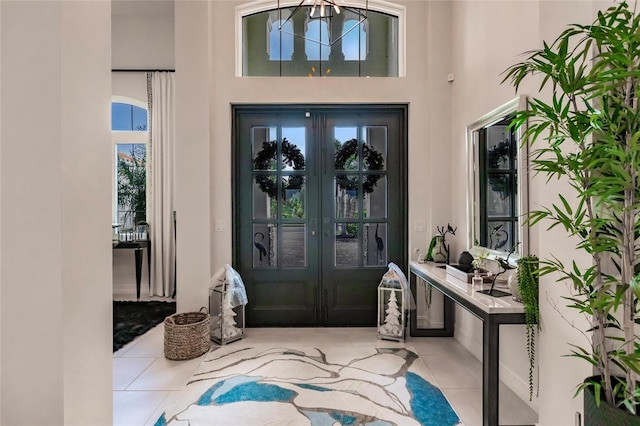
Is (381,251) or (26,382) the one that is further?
(381,251)

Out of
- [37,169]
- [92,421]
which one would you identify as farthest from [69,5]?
[92,421]

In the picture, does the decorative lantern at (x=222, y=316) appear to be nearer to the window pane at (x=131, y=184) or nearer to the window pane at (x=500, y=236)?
the window pane at (x=131, y=184)

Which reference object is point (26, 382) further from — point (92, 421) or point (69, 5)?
point (69, 5)

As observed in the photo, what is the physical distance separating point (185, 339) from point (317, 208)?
176cm

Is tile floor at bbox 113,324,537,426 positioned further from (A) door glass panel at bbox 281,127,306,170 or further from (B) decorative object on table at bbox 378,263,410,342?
(A) door glass panel at bbox 281,127,306,170

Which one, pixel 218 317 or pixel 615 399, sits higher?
pixel 615 399

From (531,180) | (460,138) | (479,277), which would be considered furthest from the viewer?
(460,138)

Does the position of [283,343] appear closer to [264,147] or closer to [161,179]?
[264,147]

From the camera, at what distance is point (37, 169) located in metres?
1.12

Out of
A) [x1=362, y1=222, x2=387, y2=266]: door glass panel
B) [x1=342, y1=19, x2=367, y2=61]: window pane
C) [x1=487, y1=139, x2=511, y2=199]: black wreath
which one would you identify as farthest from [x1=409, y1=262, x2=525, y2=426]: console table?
[x1=342, y1=19, x2=367, y2=61]: window pane

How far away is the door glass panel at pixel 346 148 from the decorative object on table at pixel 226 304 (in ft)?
5.18

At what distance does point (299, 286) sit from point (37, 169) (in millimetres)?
2878

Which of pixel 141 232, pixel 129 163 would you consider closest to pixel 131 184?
pixel 129 163

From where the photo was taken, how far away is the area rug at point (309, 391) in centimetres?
206
